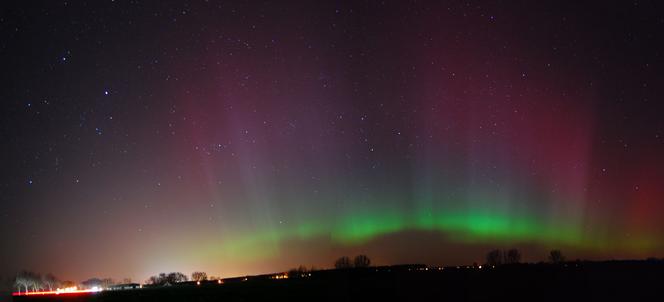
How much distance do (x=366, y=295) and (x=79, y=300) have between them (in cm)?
3534

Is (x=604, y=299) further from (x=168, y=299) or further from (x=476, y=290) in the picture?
(x=168, y=299)

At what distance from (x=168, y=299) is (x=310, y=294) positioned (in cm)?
1421

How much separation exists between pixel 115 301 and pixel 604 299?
46040mm

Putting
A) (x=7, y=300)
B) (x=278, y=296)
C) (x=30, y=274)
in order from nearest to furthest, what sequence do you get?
(x=278, y=296)
(x=7, y=300)
(x=30, y=274)

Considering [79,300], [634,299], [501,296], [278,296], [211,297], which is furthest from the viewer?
[79,300]

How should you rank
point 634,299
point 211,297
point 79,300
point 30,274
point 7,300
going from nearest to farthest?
point 634,299 → point 211,297 → point 79,300 → point 7,300 → point 30,274

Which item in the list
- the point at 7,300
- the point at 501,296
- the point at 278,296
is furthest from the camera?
the point at 7,300

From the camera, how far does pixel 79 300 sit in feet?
214

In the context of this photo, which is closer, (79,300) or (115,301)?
(115,301)

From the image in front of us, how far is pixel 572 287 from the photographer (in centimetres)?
5838

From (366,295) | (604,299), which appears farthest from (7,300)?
(604,299)

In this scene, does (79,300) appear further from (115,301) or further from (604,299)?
(604,299)

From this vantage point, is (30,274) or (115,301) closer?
(115,301)

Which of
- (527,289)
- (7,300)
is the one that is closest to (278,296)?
(527,289)
